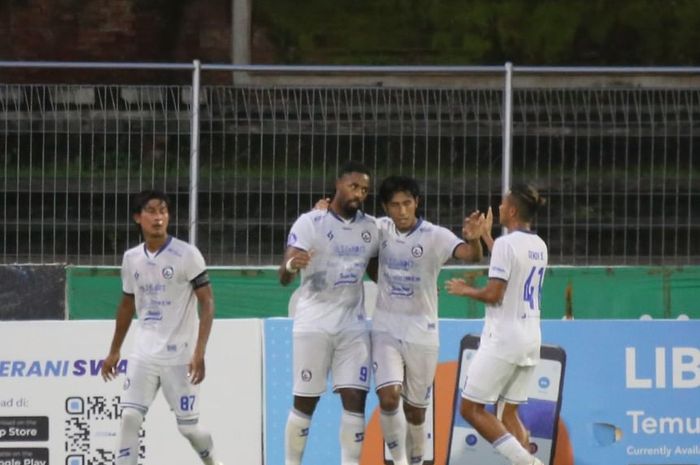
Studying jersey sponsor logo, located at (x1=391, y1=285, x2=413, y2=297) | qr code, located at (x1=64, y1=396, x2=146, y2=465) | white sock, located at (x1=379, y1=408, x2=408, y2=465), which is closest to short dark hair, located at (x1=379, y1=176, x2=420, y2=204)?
jersey sponsor logo, located at (x1=391, y1=285, x2=413, y2=297)

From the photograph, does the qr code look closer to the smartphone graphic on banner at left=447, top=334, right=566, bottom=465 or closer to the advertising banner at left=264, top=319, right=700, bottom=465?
the advertising banner at left=264, top=319, right=700, bottom=465

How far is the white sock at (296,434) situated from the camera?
11.1m

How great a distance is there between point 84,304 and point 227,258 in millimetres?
1417

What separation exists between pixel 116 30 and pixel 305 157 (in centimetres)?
769

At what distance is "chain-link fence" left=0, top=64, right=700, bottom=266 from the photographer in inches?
566

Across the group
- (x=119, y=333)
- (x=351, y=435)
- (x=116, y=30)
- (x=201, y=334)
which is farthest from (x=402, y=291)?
(x=116, y=30)

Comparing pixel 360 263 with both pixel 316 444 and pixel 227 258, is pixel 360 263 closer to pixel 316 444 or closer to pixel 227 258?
pixel 316 444

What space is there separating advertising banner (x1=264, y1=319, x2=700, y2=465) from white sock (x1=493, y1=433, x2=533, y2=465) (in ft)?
4.05

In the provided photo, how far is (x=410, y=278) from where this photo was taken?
1111 centimetres

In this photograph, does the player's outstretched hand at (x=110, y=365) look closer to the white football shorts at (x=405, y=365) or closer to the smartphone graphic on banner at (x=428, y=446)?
the white football shorts at (x=405, y=365)

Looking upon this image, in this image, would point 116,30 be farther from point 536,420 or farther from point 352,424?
point 352,424

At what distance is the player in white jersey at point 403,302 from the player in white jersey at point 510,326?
25cm

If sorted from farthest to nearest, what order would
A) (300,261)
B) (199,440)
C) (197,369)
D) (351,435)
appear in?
1. (199,440)
2. (197,369)
3. (351,435)
4. (300,261)

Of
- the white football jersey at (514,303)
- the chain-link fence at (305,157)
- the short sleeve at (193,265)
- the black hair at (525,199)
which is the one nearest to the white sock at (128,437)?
the short sleeve at (193,265)
